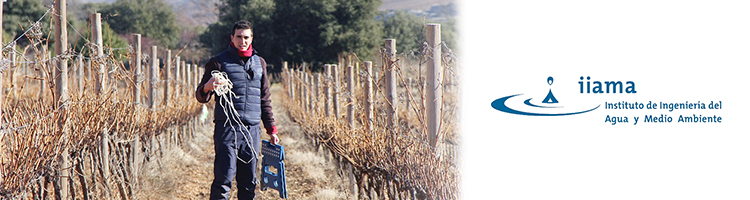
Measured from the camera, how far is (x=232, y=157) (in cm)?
340

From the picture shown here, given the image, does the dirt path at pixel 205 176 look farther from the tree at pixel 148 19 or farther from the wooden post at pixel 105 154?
the tree at pixel 148 19

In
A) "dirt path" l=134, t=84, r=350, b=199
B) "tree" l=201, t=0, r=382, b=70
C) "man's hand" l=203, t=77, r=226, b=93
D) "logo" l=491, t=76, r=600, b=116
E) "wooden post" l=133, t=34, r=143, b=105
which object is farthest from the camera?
"tree" l=201, t=0, r=382, b=70

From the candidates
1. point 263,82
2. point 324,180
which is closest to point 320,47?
point 324,180

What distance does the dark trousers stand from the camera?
3.38m

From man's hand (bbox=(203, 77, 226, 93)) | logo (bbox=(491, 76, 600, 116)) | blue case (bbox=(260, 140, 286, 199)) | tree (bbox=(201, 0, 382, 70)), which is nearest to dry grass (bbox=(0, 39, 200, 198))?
man's hand (bbox=(203, 77, 226, 93))

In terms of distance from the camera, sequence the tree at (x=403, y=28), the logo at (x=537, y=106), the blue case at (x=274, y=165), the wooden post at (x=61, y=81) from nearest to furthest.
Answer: the blue case at (x=274, y=165)
the wooden post at (x=61, y=81)
the logo at (x=537, y=106)
the tree at (x=403, y=28)

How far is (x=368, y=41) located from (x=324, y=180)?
15183mm

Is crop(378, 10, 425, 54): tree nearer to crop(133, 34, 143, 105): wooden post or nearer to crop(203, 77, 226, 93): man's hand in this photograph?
crop(133, 34, 143, 105): wooden post

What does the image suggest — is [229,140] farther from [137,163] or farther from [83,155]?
[137,163]

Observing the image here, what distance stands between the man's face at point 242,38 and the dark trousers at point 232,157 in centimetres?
39

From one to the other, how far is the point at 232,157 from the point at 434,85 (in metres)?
1.05

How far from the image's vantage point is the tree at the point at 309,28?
69.4ft

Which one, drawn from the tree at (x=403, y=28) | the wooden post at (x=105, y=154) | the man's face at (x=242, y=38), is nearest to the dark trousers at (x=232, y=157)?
the man's face at (x=242, y=38)

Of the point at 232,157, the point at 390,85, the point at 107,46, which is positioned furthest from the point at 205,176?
the point at 232,157
